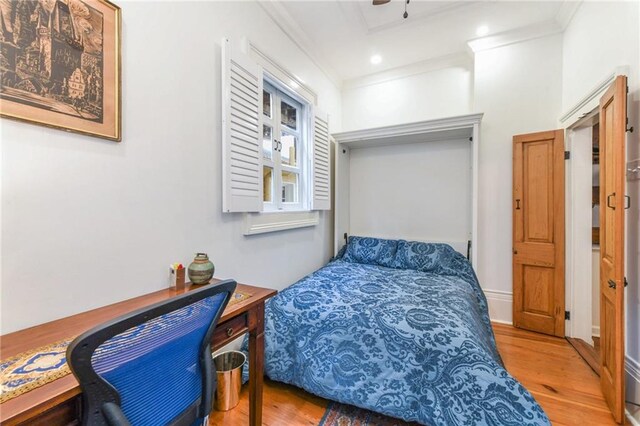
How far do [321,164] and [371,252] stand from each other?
3.81 ft

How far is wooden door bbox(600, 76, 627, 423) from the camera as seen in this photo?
1.51 m

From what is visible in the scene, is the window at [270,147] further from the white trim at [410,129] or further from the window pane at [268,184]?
the white trim at [410,129]

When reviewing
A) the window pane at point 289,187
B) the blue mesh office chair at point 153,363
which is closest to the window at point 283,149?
the window pane at point 289,187

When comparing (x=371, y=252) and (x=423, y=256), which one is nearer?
(x=423, y=256)

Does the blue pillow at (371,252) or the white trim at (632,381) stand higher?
the blue pillow at (371,252)

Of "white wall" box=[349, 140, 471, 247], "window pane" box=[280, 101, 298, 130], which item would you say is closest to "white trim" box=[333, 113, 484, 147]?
"white wall" box=[349, 140, 471, 247]

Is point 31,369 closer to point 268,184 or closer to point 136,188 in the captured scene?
point 136,188

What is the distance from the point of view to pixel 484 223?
2.91 meters

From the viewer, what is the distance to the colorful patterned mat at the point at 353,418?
1.57 m

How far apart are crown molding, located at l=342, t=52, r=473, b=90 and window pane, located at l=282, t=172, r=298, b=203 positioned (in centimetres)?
179

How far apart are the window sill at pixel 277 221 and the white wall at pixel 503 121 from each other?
1868mm

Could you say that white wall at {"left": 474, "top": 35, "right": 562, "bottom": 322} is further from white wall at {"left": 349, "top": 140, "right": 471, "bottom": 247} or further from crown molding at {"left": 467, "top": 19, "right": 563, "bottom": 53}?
white wall at {"left": 349, "top": 140, "right": 471, "bottom": 247}

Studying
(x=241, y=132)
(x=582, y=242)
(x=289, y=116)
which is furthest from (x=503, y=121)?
(x=241, y=132)

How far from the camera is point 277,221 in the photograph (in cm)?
239
